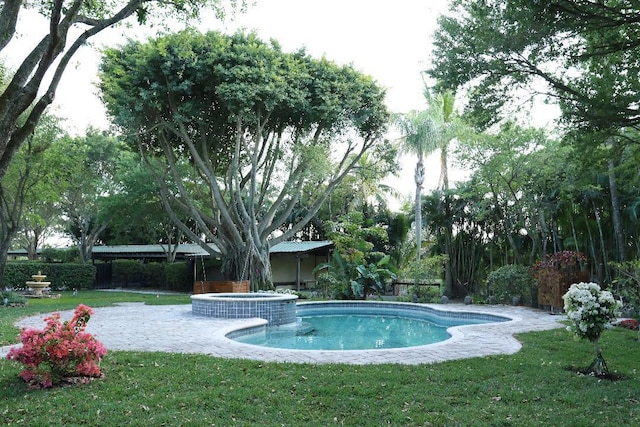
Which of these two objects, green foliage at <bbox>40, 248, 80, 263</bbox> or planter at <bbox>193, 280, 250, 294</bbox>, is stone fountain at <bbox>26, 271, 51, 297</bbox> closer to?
planter at <bbox>193, 280, 250, 294</bbox>

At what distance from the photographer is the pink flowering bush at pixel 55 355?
5.78 metres

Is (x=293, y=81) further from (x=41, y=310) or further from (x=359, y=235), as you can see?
(x=41, y=310)

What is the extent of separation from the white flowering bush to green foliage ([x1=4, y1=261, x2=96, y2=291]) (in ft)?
82.1

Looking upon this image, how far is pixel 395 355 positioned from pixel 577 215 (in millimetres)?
11754

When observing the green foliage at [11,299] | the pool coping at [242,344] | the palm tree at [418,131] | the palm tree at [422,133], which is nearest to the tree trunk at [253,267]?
the pool coping at [242,344]

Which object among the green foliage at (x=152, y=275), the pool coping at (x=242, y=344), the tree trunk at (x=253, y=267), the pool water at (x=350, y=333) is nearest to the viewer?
the pool coping at (x=242, y=344)

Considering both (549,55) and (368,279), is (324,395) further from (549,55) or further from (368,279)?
(368,279)

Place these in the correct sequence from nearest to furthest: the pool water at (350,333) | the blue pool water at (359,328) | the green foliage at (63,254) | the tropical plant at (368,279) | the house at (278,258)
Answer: the pool water at (350,333) < the blue pool water at (359,328) < the tropical plant at (368,279) < the house at (278,258) < the green foliage at (63,254)

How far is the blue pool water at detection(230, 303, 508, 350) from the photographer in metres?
11.6

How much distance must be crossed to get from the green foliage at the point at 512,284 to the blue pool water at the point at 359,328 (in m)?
2.99

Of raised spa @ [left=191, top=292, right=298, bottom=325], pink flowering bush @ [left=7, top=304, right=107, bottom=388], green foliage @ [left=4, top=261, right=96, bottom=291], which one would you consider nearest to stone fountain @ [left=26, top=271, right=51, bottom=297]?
green foliage @ [left=4, top=261, right=96, bottom=291]

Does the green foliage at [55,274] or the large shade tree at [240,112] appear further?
the green foliage at [55,274]

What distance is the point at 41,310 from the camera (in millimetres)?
15188

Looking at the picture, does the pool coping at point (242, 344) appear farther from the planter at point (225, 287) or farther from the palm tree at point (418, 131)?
the palm tree at point (418, 131)
